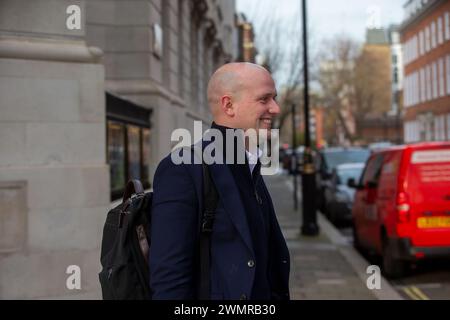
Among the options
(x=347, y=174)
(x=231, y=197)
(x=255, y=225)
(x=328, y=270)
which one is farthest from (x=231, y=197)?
(x=347, y=174)

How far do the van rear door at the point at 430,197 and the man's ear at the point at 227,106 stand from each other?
625 cm

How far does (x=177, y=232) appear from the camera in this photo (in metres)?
2.17

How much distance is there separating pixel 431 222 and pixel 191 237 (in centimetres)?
650

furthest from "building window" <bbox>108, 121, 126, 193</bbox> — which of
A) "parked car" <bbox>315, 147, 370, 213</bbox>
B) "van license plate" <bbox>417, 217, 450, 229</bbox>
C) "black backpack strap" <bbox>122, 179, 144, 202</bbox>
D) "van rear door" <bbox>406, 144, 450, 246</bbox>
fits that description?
"parked car" <bbox>315, 147, 370, 213</bbox>

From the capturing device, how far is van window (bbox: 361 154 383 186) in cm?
967

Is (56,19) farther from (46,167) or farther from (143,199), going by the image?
(143,199)

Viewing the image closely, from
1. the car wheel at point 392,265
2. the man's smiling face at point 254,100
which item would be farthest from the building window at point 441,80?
the man's smiling face at point 254,100

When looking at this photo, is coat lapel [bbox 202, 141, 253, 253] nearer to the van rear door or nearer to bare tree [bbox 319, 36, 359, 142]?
the van rear door

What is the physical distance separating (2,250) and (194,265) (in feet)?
13.9

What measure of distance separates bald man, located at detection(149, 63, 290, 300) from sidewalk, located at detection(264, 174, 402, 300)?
5.04 m

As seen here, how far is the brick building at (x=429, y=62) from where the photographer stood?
46469 mm

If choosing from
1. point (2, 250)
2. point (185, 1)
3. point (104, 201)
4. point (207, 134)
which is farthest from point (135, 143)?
point (207, 134)

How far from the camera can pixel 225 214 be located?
2.26 metres

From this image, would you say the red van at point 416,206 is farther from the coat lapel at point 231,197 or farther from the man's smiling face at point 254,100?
the coat lapel at point 231,197
